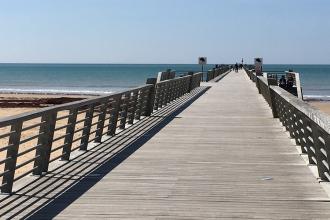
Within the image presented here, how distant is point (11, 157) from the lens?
708 centimetres

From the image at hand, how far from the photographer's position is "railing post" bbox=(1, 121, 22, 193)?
275 inches

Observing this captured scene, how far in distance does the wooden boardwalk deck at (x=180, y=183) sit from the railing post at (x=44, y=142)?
0.21 m

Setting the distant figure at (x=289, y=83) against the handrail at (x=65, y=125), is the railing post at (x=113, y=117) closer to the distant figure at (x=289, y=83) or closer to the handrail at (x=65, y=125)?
the handrail at (x=65, y=125)

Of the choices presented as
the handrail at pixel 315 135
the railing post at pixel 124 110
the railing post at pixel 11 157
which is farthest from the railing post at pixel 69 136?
the railing post at pixel 124 110

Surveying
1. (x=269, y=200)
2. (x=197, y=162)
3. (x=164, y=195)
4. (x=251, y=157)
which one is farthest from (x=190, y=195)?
(x=251, y=157)

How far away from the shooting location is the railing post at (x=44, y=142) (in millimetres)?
8180

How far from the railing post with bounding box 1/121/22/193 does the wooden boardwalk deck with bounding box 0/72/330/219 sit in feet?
0.61

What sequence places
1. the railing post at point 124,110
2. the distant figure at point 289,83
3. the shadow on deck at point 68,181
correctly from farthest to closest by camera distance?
the distant figure at point 289,83 < the railing post at point 124,110 < the shadow on deck at point 68,181

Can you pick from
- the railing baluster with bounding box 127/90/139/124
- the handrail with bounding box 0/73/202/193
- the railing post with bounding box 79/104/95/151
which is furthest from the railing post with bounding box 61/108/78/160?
the railing baluster with bounding box 127/90/139/124

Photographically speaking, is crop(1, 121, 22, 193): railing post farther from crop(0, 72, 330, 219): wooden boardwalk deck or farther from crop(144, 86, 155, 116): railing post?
crop(144, 86, 155, 116): railing post

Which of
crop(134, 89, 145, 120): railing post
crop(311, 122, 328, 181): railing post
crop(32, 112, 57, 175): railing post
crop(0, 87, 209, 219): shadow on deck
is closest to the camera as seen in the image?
crop(0, 87, 209, 219): shadow on deck

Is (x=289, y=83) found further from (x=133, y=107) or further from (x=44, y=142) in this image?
(x=44, y=142)

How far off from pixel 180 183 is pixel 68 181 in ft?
4.70

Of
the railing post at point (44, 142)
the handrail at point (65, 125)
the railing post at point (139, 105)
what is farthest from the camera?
the railing post at point (139, 105)
